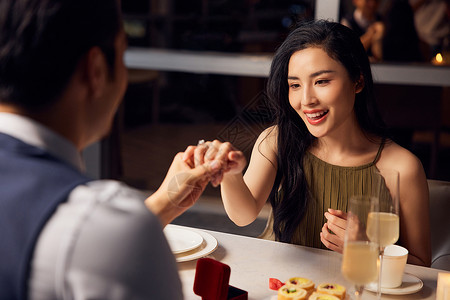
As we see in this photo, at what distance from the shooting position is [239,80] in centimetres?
404

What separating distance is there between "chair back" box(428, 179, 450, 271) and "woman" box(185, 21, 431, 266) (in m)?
0.12

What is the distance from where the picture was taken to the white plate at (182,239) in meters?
1.50

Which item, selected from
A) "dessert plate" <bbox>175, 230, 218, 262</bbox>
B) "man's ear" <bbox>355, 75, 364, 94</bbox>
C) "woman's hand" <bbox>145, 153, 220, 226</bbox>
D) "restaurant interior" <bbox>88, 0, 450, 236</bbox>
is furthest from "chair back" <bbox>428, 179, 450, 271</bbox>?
"restaurant interior" <bbox>88, 0, 450, 236</bbox>

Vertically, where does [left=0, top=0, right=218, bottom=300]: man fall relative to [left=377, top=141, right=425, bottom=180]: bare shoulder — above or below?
above

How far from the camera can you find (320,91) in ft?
5.74

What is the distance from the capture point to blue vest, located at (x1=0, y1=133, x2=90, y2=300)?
27.7 inches

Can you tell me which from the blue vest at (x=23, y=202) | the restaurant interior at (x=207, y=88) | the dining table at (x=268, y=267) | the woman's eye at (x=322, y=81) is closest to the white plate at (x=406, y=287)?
the dining table at (x=268, y=267)

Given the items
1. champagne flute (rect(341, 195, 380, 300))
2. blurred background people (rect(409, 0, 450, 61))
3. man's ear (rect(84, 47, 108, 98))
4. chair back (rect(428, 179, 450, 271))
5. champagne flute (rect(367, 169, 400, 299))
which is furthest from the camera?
blurred background people (rect(409, 0, 450, 61))

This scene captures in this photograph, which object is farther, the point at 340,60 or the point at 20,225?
the point at 340,60

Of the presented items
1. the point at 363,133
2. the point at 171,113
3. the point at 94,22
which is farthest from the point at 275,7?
the point at 94,22

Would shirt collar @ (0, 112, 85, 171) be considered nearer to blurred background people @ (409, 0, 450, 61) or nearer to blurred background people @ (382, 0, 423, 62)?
blurred background people @ (382, 0, 423, 62)

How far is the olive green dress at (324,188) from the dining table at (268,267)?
0.34 meters

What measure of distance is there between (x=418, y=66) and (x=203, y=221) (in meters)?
1.78

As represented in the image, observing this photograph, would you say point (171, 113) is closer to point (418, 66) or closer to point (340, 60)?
point (418, 66)
